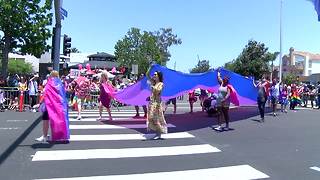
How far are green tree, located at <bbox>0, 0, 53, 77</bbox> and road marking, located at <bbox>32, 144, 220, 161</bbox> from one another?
28.3 meters

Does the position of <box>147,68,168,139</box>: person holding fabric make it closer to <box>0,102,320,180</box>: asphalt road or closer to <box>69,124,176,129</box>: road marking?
<box>0,102,320,180</box>: asphalt road

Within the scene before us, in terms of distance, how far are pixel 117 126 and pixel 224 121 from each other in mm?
3184

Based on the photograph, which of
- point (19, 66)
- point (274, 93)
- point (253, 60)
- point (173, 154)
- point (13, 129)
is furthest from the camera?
point (19, 66)

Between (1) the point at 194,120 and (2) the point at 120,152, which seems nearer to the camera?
(2) the point at 120,152

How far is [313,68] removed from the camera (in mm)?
138375

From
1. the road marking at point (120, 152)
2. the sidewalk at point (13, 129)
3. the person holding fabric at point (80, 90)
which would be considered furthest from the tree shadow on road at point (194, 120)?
the road marking at point (120, 152)

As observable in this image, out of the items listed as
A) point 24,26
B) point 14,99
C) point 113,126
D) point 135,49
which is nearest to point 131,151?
point 113,126

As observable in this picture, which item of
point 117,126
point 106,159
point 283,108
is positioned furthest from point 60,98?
point 283,108

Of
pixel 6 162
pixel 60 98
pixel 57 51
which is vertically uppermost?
pixel 57 51

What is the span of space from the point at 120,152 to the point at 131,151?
26cm

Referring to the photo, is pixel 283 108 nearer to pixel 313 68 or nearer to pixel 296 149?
pixel 296 149

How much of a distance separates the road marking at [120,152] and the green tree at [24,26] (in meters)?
28.3

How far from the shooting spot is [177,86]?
54.0 feet

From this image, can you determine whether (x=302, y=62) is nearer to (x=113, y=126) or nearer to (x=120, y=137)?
(x=113, y=126)
